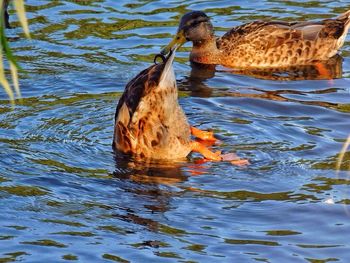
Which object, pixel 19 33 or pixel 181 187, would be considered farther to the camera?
pixel 19 33

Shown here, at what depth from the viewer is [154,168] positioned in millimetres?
8094

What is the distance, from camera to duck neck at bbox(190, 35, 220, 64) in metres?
12.2

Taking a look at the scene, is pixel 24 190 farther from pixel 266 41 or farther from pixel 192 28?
pixel 266 41

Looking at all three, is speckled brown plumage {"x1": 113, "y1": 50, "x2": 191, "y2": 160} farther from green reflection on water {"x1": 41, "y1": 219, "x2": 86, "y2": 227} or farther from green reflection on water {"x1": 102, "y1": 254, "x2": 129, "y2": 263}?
green reflection on water {"x1": 102, "y1": 254, "x2": 129, "y2": 263}

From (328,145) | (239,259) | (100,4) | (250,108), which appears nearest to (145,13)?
(100,4)

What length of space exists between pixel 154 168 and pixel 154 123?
455 millimetres

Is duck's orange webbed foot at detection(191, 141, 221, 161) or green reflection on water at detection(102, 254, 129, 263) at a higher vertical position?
green reflection on water at detection(102, 254, 129, 263)

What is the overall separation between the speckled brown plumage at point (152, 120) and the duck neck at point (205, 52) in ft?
12.3

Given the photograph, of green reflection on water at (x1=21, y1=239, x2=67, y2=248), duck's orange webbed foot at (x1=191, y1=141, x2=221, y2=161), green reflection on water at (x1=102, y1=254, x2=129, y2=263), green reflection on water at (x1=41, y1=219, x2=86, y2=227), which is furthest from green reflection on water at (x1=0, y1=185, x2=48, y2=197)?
duck's orange webbed foot at (x1=191, y1=141, x2=221, y2=161)

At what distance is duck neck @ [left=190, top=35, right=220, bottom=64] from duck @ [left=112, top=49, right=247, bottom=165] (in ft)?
12.2

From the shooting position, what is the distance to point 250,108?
9672 millimetres

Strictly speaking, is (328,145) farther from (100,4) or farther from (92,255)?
(100,4)

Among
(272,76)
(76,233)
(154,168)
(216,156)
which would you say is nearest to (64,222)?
(76,233)

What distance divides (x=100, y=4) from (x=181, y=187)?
6620mm
